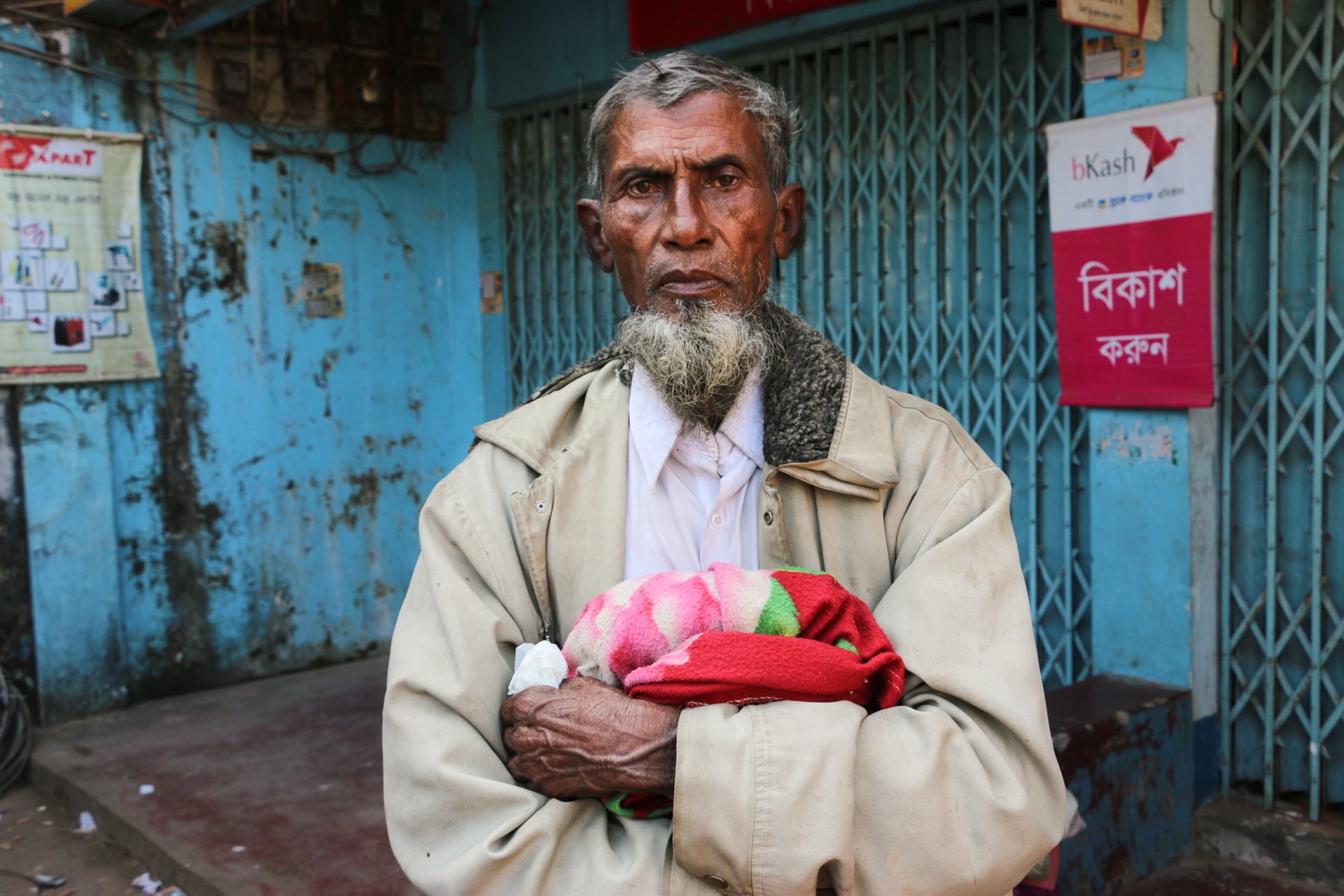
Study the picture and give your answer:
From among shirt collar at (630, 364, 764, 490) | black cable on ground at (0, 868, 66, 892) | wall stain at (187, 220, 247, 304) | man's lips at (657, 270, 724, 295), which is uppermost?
wall stain at (187, 220, 247, 304)

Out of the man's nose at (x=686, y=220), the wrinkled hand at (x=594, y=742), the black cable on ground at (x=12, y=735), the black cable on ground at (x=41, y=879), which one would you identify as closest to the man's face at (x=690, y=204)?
the man's nose at (x=686, y=220)

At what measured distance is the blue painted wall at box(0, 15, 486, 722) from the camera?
5.14 metres

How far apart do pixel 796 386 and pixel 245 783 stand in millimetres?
3593

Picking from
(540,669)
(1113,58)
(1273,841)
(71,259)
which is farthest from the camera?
(71,259)

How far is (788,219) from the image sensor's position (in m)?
1.91

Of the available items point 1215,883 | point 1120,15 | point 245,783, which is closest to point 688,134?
point 1120,15

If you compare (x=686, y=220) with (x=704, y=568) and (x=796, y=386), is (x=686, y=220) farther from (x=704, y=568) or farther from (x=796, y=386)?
(x=704, y=568)

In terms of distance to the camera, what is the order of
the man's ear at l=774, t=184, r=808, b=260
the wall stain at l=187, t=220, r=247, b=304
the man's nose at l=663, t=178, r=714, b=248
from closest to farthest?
the man's nose at l=663, t=178, r=714, b=248
the man's ear at l=774, t=184, r=808, b=260
the wall stain at l=187, t=220, r=247, b=304

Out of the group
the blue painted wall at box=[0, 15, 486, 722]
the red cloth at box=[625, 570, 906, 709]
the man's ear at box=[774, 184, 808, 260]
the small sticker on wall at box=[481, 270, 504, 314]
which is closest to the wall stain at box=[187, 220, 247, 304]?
the blue painted wall at box=[0, 15, 486, 722]

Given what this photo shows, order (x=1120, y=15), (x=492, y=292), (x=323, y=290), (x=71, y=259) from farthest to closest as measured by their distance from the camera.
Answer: (x=492, y=292), (x=323, y=290), (x=71, y=259), (x=1120, y=15)

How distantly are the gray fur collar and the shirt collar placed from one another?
0.02m

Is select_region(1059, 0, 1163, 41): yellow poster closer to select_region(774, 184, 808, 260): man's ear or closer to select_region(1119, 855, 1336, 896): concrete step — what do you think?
select_region(774, 184, 808, 260): man's ear

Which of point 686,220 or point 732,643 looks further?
point 686,220

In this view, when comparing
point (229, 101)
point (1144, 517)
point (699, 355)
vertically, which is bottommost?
point (1144, 517)
